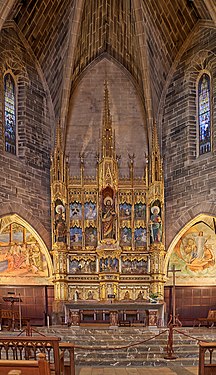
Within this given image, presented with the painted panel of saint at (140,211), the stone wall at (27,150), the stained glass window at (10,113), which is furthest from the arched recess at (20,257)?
the painted panel of saint at (140,211)

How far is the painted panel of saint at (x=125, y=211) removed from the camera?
21.8 meters

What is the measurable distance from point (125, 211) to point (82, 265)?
265 centimetres

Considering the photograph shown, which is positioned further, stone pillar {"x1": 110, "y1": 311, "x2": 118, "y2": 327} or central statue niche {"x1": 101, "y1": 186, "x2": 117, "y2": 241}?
central statue niche {"x1": 101, "y1": 186, "x2": 117, "y2": 241}

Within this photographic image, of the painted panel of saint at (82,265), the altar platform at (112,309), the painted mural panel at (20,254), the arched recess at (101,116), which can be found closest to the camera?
the altar platform at (112,309)

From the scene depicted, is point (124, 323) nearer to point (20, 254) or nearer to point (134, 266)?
point (134, 266)

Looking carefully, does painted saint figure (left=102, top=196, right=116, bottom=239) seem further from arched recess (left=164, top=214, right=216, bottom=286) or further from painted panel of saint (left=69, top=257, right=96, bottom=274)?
arched recess (left=164, top=214, right=216, bottom=286)

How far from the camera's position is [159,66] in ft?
76.6

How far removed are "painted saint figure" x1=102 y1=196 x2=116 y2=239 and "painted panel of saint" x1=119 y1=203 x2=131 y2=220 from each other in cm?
44

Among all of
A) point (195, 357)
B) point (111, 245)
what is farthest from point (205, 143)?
point (195, 357)

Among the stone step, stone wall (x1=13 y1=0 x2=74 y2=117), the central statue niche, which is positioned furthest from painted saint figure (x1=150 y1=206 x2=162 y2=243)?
the stone step

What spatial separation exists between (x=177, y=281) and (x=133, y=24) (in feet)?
34.2

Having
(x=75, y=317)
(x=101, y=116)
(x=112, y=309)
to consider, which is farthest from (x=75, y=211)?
(x=75, y=317)

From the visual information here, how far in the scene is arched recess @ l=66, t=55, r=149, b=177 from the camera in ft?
76.0

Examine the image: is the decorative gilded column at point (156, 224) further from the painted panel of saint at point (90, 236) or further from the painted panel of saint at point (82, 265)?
the painted panel of saint at point (82, 265)
